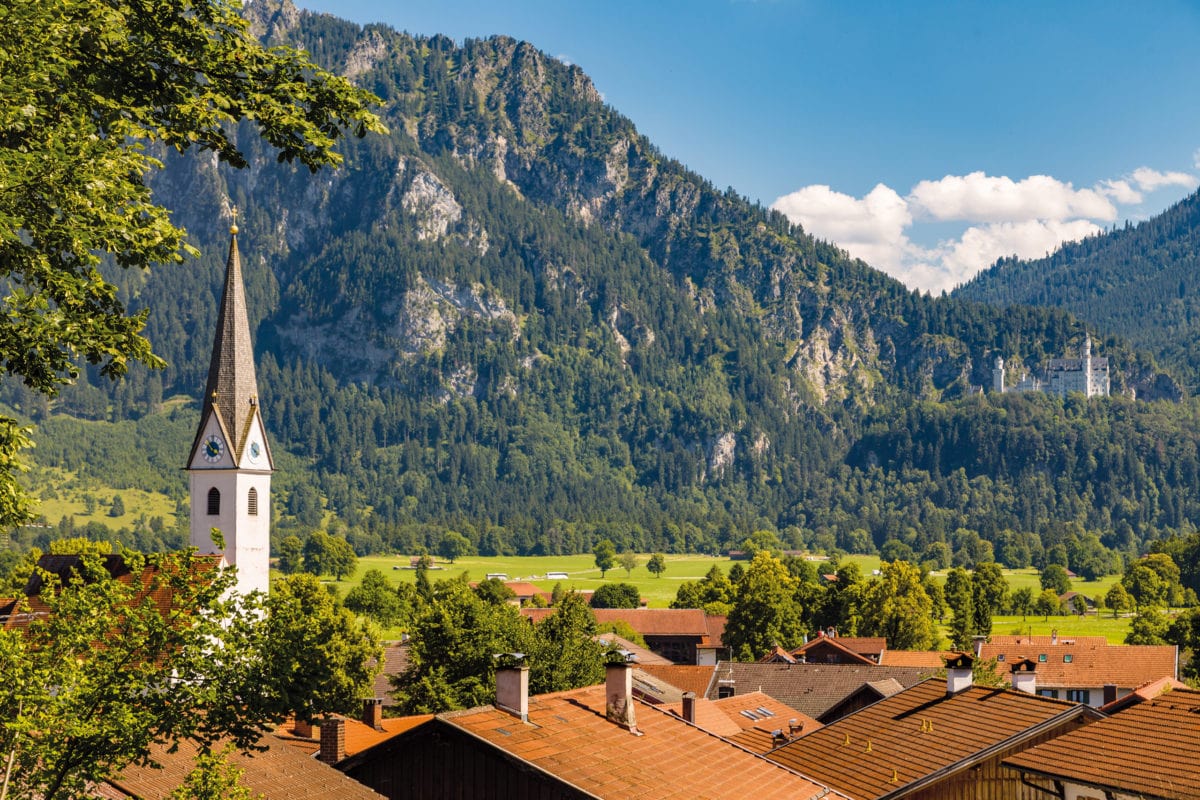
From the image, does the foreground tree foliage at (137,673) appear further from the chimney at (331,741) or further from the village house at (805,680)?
the village house at (805,680)

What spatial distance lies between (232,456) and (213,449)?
153cm

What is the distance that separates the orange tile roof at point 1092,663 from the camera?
92.4 m

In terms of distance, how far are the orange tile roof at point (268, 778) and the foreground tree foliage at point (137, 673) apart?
13204mm

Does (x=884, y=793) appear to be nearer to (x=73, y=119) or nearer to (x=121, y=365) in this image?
(x=121, y=365)

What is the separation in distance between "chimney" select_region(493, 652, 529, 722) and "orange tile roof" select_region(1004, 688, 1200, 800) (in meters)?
9.99

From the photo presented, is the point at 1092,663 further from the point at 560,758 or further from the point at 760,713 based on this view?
the point at 560,758

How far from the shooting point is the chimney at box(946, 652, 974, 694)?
123 ft

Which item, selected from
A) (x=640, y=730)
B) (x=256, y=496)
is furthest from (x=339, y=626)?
(x=640, y=730)

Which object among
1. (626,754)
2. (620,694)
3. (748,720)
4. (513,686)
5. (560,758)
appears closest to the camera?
(560,758)

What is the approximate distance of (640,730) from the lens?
30.5 m

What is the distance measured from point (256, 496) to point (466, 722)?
50.4 meters

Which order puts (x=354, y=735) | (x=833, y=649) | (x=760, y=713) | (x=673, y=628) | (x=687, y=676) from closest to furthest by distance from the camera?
1. (x=354, y=735)
2. (x=760, y=713)
3. (x=687, y=676)
4. (x=833, y=649)
5. (x=673, y=628)

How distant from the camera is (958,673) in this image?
1478 inches

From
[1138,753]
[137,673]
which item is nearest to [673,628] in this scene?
[1138,753]
